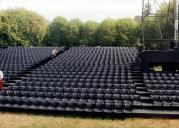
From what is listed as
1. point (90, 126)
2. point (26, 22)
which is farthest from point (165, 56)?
point (26, 22)

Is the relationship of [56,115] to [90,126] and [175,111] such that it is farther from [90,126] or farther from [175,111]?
[175,111]

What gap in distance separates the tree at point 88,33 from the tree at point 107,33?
1.19 meters

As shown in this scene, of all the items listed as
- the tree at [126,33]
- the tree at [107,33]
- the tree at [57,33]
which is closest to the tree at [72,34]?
the tree at [57,33]

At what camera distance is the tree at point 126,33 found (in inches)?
2776

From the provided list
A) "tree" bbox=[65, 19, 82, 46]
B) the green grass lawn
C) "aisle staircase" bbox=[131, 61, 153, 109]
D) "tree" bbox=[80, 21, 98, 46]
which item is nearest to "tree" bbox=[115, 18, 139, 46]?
"tree" bbox=[80, 21, 98, 46]

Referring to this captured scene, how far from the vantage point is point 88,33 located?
3110 inches

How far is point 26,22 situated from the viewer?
77.5 meters

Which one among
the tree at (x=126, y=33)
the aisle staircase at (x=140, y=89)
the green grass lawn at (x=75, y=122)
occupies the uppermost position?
the tree at (x=126, y=33)

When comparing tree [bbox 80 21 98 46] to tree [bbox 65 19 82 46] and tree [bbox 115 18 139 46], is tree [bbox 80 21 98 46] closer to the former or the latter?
tree [bbox 65 19 82 46]

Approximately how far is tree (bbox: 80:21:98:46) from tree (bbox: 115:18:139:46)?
5694mm

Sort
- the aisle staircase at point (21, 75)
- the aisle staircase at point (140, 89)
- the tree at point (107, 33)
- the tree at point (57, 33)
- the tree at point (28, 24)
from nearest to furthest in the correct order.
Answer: the aisle staircase at point (140, 89) → the aisle staircase at point (21, 75) → the tree at point (28, 24) → the tree at point (107, 33) → the tree at point (57, 33)

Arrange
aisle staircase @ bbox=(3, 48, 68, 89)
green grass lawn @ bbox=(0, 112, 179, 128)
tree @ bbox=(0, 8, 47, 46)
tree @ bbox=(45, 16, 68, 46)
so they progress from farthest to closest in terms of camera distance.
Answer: tree @ bbox=(45, 16, 68, 46)
tree @ bbox=(0, 8, 47, 46)
aisle staircase @ bbox=(3, 48, 68, 89)
green grass lawn @ bbox=(0, 112, 179, 128)

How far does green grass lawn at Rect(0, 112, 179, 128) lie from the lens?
1641 centimetres

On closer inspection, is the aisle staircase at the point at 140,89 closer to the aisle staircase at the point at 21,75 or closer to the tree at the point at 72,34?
the aisle staircase at the point at 21,75
